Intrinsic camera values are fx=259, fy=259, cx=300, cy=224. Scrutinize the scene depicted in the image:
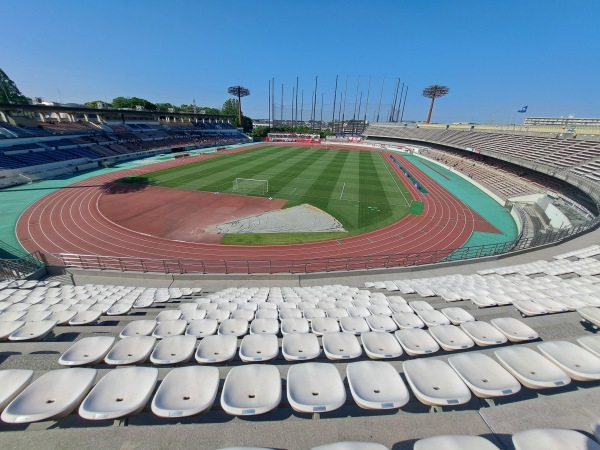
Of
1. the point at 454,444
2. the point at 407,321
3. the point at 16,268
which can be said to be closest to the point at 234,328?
the point at 407,321

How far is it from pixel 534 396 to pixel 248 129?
5024 inches

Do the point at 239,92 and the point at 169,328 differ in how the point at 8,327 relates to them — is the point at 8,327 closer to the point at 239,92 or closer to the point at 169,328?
the point at 169,328

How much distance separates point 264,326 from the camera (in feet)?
22.6

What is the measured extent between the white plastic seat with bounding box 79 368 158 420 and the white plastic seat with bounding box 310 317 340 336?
3.82 m

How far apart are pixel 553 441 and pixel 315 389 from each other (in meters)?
2.98

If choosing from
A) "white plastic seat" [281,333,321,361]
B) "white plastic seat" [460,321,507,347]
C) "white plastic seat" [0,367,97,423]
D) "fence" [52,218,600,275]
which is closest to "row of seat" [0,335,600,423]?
"white plastic seat" [0,367,97,423]

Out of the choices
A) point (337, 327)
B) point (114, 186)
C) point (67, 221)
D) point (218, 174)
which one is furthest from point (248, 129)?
point (337, 327)

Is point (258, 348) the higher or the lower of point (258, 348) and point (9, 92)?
the lower

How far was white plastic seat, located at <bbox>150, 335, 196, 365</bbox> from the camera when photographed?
5.11 meters

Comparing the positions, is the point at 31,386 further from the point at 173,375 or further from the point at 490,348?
the point at 490,348

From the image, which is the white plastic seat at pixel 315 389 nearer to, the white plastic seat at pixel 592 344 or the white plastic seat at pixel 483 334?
the white plastic seat at pixel 483 334

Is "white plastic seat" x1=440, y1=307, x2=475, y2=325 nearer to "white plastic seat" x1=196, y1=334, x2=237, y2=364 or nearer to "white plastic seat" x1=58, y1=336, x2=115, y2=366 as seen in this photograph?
"white plastic seat" x1=196, y1=334, x2=237, y2=364

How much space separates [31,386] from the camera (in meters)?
3.97

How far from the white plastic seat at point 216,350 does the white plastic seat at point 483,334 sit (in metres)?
5.26
